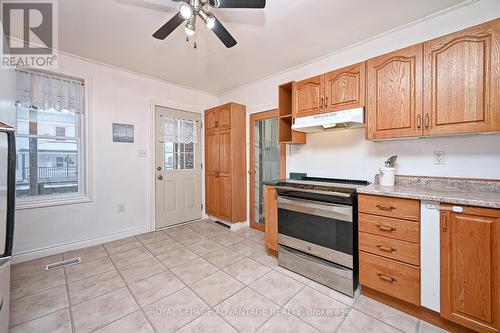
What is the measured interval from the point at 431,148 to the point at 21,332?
11.8ft

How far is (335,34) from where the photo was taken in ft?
7.33

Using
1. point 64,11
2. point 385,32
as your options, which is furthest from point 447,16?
point 64,11

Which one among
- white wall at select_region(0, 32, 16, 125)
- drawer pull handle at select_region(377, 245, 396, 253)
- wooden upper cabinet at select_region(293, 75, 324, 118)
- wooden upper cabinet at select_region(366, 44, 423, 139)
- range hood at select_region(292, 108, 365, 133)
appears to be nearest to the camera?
white wall at select_region(0, 32, 16, 125)

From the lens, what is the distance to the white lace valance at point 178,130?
3537 millimetres

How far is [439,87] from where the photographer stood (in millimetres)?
1631

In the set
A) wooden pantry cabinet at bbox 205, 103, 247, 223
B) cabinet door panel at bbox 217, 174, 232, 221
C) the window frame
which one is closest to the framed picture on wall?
the window frame

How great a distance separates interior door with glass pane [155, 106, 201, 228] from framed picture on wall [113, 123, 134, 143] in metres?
0.39

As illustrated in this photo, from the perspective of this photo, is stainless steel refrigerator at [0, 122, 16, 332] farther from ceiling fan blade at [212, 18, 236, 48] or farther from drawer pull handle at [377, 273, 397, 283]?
drawer pull handle at [377, 273, 397, 283]

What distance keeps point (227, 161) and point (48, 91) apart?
98.4 inches

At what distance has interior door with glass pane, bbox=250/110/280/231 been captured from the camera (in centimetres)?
334

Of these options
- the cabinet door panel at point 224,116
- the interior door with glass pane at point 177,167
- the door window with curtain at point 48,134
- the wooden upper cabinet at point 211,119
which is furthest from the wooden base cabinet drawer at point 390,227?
the door window with curtain at point 48,134

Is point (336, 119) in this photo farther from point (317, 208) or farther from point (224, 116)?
point (224, 116)

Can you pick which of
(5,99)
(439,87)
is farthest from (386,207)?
(5,99)

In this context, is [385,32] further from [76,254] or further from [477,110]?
[76,254]
